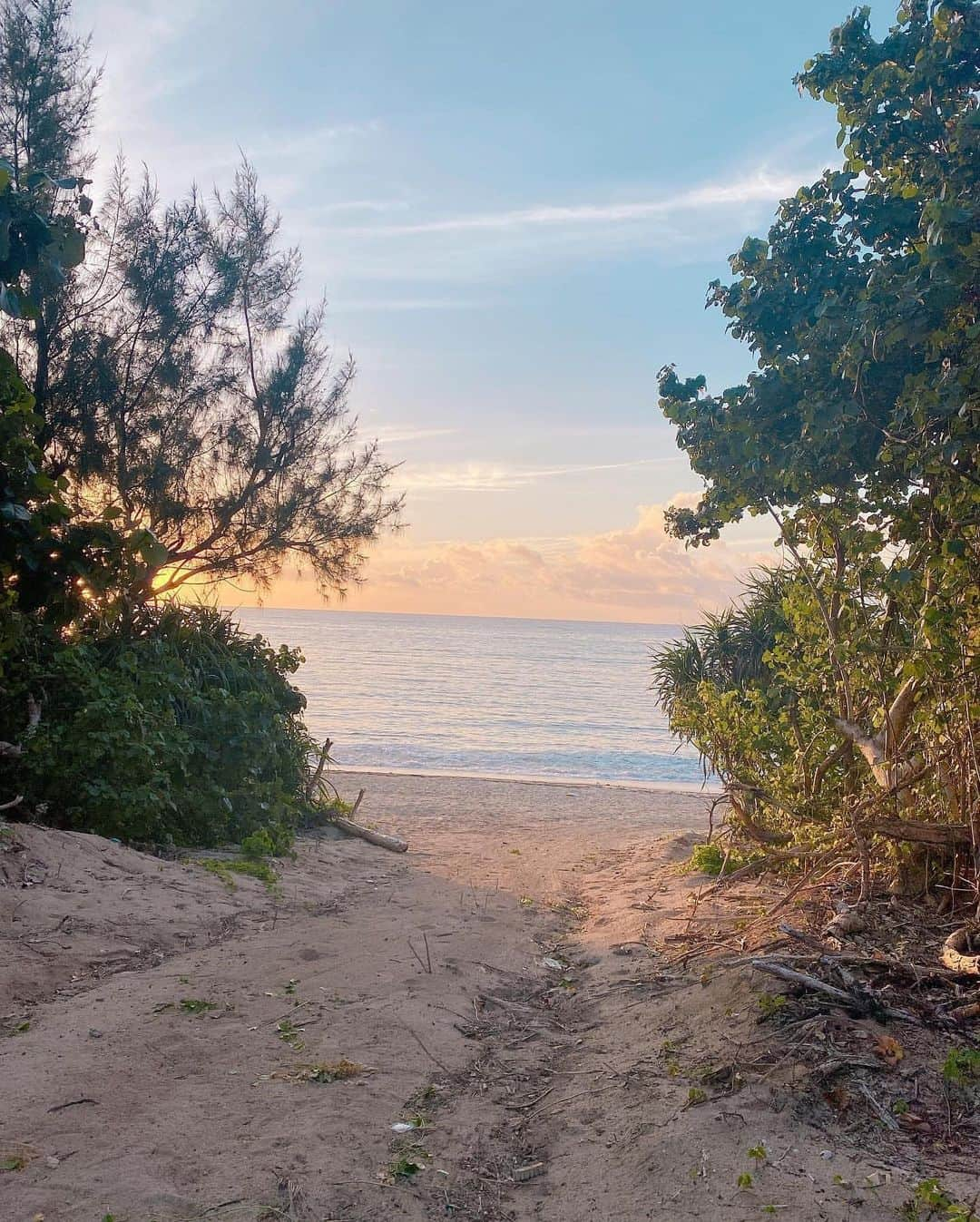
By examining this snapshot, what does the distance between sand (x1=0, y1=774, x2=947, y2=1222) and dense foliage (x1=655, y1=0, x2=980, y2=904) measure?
173cm

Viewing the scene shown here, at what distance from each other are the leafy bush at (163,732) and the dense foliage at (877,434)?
16.4 ft

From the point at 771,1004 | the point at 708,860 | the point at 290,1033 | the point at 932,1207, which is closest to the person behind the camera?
the point at 932,1207

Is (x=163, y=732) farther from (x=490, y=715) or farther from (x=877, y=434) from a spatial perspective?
(x=490, y=715)

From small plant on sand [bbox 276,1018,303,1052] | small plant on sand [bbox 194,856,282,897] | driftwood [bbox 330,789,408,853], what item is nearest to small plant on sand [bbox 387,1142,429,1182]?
small plant on sand [bbox 276,1018,303,1052]

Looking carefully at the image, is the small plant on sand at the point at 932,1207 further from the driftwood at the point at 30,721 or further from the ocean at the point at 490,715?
the ocean at the point at 490,715

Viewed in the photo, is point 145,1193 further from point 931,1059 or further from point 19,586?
point 19,586

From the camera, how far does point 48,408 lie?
11109mm

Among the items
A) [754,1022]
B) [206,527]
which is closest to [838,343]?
[754,1022]

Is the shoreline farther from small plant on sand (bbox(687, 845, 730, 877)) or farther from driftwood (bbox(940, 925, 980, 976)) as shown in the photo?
driftwood (bbox(940, 925, 980, 976))

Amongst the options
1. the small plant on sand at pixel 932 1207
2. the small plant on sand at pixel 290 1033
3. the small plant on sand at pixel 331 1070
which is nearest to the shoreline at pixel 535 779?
the small plant on sand at pixel 290 1033

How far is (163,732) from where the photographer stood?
28.3 feet

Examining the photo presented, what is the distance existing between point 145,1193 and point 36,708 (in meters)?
5.44

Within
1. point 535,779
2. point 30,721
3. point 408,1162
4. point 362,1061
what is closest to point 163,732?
point 30,721

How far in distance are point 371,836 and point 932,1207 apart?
8366 millimetres
